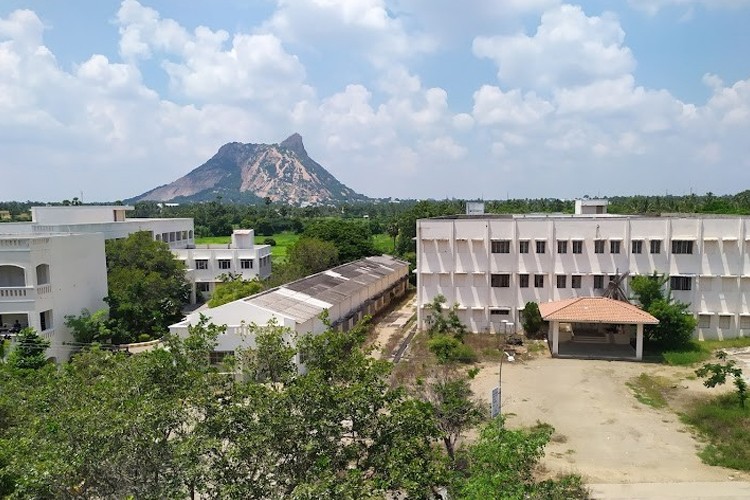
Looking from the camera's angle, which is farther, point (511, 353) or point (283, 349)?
point (511, 353)

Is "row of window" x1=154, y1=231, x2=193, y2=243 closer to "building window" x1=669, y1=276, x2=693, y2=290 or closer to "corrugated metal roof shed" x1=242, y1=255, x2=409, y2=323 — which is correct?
"corrugated metal roof shed" x1=242, y1=255, x2=409, y2=323

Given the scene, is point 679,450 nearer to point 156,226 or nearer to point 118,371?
point 118,371

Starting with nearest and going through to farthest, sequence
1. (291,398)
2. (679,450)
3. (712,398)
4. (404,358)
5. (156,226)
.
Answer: (291,398)
(679,450)
(712,398)
(404,358)
(156,226)

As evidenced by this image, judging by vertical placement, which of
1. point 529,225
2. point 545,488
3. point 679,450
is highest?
point 529,225

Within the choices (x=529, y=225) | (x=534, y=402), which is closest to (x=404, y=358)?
(x=534, y=402)

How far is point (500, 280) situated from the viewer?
3238cm

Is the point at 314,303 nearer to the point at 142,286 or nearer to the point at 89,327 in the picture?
the point at 142,286

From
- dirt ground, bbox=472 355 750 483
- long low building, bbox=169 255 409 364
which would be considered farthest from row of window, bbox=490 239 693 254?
long low building, bbox=169 255 409 364

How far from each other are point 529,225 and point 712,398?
13582mm

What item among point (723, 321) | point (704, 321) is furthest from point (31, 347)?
point (723, 321)

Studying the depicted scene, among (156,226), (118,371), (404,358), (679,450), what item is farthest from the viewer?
(156,226)

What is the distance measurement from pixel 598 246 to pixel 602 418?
45.6 feet

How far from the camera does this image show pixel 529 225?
3175 centimetres

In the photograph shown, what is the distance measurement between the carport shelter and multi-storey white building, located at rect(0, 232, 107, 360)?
84.4 feet
